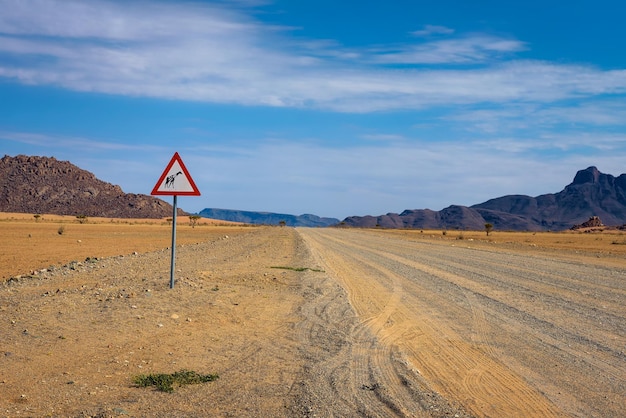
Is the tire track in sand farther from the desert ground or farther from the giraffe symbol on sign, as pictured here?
the giraffe symbol on sign

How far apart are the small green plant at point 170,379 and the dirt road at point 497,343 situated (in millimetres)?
1672

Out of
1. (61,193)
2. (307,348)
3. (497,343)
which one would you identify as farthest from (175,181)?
(61,193)

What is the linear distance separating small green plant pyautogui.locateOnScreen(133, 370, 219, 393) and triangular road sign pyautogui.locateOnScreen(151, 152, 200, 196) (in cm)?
596

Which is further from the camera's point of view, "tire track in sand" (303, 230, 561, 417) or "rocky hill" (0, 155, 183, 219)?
"rocky hill" (0, 155, 183, 219)

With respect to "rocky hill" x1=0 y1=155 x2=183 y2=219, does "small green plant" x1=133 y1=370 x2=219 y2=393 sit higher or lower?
lower

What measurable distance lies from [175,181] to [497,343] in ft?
23.2

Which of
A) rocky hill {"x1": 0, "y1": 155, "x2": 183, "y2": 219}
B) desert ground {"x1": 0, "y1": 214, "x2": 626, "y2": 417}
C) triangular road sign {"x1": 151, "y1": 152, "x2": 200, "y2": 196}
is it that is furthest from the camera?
rocky hill {"x1": 0, "y1": 155, "x2": 183, "y2": 219}

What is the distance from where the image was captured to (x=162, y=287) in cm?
1316

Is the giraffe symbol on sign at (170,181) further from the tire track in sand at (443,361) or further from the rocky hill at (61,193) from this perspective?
the rocky hill at (61,193)

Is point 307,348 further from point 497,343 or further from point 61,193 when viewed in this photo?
point 61,193

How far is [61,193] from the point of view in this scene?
176 meters

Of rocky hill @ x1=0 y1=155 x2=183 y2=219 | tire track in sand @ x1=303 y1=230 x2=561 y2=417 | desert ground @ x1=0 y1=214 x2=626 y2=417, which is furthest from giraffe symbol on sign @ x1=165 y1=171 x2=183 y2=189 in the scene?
rocky hill @ x1=0 y1=155 x2=183 y2=219

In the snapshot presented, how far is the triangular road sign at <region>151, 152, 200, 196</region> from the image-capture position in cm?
1223

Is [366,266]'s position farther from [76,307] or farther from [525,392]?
[525,392]
